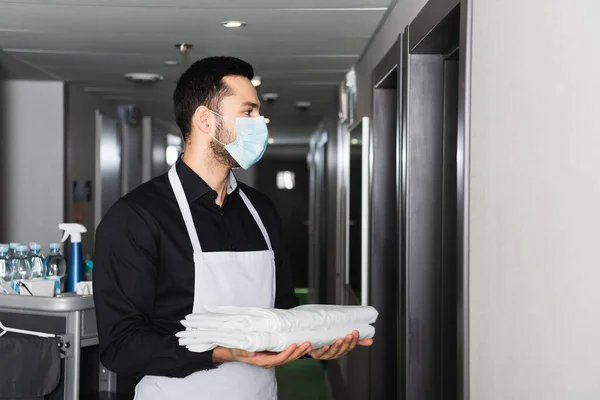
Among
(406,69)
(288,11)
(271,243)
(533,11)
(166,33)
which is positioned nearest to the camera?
(533,11)

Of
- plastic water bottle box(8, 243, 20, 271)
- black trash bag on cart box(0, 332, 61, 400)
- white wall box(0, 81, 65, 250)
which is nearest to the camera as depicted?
black trash bag on cart box(0, 332, 61, 400)

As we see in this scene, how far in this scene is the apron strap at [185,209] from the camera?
1933 mm

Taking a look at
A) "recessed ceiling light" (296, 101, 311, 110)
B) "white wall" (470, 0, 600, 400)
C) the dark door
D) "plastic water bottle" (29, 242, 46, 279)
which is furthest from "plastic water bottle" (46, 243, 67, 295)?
the dark door

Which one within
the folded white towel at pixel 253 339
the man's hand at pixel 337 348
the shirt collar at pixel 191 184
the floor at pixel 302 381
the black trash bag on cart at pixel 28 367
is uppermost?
the shirt collar at pixel 191 184

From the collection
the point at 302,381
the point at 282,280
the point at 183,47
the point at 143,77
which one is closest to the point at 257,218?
the point at 282,280

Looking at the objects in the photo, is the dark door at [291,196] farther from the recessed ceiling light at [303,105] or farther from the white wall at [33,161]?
the white wall at [33,161]

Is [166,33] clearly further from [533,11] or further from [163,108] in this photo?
[163,108]

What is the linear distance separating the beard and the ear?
24 mm

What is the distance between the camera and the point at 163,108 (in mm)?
8164

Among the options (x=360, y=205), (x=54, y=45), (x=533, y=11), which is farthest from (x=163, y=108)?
(x=533, y=11)

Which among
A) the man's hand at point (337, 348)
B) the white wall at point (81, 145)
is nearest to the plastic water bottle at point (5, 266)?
the man's hand at point (337, 348)

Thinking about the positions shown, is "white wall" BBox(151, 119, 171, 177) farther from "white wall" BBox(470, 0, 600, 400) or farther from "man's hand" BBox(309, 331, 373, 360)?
"white wall" BBox(470, 0, 600, 400)

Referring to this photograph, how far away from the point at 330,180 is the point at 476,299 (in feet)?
17.7

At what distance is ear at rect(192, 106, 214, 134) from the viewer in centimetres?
203
